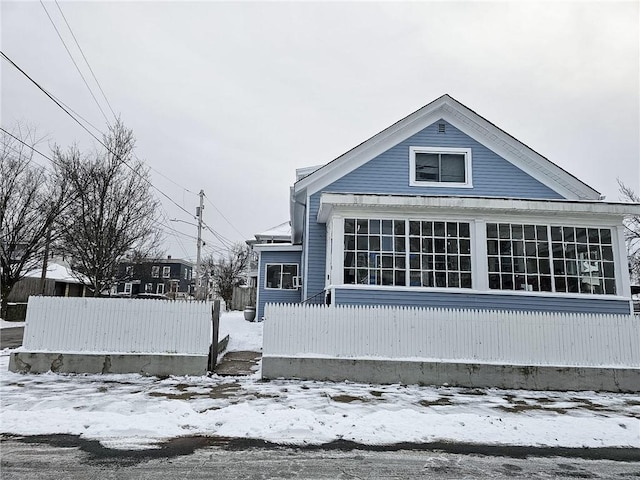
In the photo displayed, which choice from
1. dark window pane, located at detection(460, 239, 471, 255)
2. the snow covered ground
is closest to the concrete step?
the snow covered ground

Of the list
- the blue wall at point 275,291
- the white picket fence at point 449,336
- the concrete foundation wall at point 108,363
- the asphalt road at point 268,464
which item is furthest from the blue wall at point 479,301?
the blue wall at point 275,291

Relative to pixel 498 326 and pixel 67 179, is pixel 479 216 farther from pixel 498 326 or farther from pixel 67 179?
pixel 67 179

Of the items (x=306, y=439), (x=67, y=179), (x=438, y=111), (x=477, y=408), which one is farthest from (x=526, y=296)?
(x=67, y=179)

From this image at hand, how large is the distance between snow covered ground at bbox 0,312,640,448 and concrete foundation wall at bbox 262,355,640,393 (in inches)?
10.2

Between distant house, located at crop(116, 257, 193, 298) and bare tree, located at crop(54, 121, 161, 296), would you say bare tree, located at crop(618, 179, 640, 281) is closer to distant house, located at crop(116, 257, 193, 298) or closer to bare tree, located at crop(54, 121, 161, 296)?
bare tree, located at crop(54, 121, 161, 296)

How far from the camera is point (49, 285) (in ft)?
111

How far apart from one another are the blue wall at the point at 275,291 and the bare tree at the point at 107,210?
6004 millimetres

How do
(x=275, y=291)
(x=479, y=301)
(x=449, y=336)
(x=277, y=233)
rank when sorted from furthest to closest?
(x=277, y=233)
(x=275, y=291)
(x=479, y=301)
(x=449, y=336)

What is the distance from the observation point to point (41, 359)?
27.5 feet

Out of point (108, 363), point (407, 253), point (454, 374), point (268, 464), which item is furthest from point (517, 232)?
point (108, 363)

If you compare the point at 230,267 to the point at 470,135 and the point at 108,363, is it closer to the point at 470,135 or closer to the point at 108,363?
the point at 470,135

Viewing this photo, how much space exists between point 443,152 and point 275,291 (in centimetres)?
950

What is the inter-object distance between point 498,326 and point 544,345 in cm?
101

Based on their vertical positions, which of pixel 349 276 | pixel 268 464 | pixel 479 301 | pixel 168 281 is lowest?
pixel 268 464
